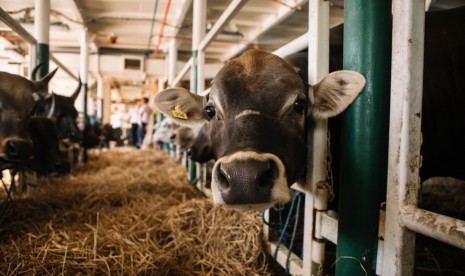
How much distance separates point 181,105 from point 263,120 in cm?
83

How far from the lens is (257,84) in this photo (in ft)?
5.79

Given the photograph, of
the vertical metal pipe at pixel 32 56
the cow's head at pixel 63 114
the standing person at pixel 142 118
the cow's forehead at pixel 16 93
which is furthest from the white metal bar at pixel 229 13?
the standing person at pixel 142 118

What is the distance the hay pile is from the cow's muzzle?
1.00m

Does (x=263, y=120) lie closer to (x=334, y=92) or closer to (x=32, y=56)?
(x=334, y=92)

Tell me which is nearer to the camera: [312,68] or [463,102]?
[312,68]

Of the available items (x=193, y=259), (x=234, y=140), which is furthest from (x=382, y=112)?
(x=193, y=259)

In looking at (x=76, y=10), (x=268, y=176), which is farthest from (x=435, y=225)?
(x=76, y=10)

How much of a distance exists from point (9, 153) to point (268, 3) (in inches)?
234

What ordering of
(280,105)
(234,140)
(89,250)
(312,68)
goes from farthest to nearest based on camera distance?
(89,250) → (312,68) → (280,105) → (234,140)

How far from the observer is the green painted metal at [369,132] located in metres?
1.37

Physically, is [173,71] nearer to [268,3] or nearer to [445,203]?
[268,3]

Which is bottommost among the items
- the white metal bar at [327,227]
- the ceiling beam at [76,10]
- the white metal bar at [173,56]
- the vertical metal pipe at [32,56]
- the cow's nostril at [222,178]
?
the white metal bar at [327,227]

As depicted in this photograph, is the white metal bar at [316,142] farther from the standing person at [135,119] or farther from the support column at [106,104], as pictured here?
the support column at [106,104]

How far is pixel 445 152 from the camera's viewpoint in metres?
2.32
